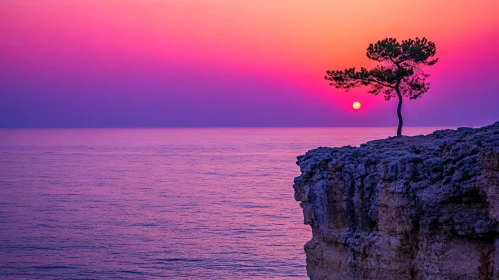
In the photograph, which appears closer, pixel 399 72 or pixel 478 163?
pixel 478 163

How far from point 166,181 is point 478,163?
101160 millimetres

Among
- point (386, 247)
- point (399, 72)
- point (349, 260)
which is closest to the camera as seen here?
point (386, 247)

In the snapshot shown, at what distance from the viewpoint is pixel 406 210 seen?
852 inches

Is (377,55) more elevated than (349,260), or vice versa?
(377,55)

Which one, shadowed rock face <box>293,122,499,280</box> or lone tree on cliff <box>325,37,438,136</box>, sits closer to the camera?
shadowed rock face <box>293,122,499,280</box>

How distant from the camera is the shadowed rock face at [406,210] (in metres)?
19.4

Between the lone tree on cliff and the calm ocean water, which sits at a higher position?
the lone tree on cliff

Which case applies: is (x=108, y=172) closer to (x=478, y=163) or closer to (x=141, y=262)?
(x=141, y=262)

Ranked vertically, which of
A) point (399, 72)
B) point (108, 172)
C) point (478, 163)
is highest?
point (399, 72)

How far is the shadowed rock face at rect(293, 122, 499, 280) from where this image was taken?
19406 mm

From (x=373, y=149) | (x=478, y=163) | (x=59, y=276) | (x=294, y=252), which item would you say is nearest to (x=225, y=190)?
(x=294, y=252)

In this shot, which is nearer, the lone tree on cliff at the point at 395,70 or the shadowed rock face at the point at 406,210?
the shadowed rock face at the point at 406,210

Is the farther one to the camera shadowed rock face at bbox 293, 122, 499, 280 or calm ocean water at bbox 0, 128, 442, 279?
calm ocean water at bbox 0, 128, 442, 279

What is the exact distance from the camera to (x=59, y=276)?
1802 inches
